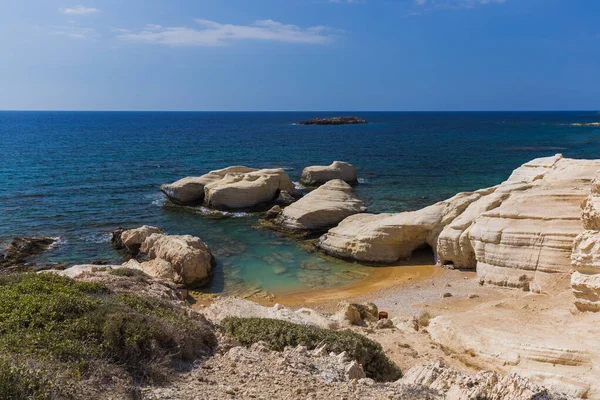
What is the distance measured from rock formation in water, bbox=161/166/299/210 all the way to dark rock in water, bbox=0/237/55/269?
12.0m

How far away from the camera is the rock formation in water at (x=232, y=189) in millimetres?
36656

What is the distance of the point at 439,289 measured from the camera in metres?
20.8

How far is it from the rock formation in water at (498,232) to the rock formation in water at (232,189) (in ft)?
36.0

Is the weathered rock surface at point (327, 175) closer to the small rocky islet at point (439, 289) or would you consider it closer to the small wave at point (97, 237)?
the small rocky islet at point (439, 289)

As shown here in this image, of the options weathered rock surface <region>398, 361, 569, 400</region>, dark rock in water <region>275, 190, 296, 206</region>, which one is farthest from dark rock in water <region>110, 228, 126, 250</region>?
weathered rock surface <region>398, 361, 569, 400</region>

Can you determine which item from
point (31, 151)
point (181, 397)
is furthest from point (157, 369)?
point (31, 151)

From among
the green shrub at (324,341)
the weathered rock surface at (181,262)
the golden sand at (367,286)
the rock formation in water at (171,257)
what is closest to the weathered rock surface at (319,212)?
the golden sand at (367,286)

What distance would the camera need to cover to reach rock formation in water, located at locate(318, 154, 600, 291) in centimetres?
1845

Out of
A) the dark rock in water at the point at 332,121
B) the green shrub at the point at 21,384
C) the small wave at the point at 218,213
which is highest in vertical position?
the dark rock in water at the point at 332,121

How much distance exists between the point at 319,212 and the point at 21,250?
697 inches

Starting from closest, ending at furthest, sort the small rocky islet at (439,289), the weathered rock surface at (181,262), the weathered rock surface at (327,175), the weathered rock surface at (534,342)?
the small rocky islet at (439,289)
the weathered rock surface at (534,342)
the weathered rock surface at (181,262)
the weathered rock surface at (327,175)

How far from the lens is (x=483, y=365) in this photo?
11.9 meters

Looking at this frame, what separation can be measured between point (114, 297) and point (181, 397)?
479cm

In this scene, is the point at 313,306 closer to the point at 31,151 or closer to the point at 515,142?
the point at 31,151
